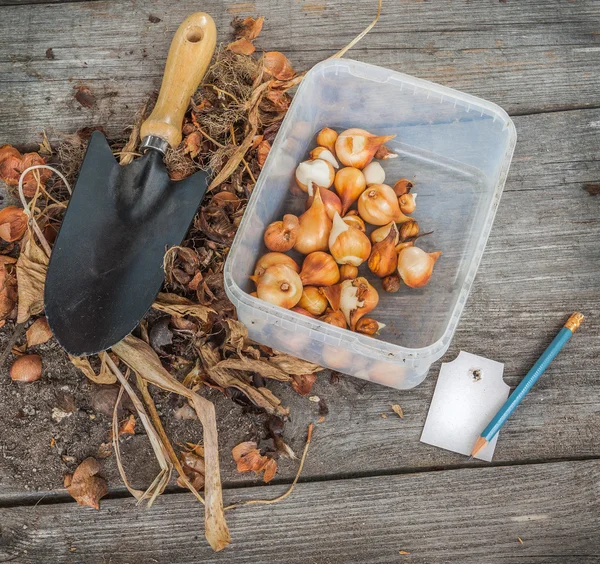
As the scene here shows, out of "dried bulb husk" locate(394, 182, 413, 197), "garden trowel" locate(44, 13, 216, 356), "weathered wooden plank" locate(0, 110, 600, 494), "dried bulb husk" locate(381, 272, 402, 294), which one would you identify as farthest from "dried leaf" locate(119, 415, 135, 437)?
"dried bulb husk" locate(394, 182, 413, 197)

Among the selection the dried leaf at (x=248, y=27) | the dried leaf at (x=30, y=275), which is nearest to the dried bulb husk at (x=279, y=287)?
the dried leaf at (x=30, y=275)

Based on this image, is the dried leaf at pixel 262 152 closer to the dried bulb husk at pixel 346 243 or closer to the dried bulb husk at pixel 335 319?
the dried bulb husk at pixel 346 243

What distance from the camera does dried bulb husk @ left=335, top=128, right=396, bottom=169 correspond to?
0.92 meters

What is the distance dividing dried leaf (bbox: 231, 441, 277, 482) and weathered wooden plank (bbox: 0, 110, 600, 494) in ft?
0.07

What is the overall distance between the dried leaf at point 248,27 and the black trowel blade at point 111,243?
292 mm

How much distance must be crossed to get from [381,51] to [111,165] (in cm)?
52

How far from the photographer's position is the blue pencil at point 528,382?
2.94 feet

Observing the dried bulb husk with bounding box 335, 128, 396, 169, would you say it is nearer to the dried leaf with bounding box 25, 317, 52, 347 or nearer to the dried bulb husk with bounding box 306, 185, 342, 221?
the dried bulb husk with bounding box 306, 185, 342, 221

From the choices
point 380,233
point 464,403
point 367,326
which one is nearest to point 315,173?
point 380,233

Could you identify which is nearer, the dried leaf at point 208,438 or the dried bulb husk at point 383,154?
the dried leaf at point 208,438

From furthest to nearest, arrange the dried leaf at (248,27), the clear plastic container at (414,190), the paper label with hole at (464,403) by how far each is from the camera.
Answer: the dried leaf at (248,27) → the paper label with hole at (464,403) → the clear plastic container at (414,190)

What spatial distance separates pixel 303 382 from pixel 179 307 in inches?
8.6

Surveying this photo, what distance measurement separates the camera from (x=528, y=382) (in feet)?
2.97

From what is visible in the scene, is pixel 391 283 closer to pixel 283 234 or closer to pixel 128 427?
pixel 283 234
